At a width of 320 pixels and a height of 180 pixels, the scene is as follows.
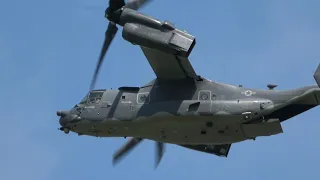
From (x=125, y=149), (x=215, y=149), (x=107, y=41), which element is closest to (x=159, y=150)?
(x=125, y=149)

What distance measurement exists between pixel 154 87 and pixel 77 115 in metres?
4.77

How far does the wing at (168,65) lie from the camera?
159 feet

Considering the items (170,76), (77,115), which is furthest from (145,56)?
(77,115)

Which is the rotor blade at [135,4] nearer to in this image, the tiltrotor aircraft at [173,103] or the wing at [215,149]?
the tiltrotor aircraft at [173,103]

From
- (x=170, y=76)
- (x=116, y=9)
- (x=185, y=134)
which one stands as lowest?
(x=185, y=134)

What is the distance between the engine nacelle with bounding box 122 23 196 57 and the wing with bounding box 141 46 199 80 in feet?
5.54

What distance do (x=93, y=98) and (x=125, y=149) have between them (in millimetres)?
5283

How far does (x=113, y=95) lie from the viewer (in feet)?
166

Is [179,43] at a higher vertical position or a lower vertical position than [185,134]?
higher

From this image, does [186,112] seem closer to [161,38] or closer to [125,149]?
[161,38]

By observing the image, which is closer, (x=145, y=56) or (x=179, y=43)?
(x=179, y=43)

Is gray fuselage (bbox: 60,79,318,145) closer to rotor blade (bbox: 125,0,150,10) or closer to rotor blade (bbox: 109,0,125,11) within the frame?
rotor blade (bbox: 125,0,150,10)

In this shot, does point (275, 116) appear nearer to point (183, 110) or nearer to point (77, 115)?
point (183, 110)

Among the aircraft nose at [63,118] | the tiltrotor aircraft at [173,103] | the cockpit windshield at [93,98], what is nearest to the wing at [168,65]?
the tiltrotor aircraft at [173,103]
